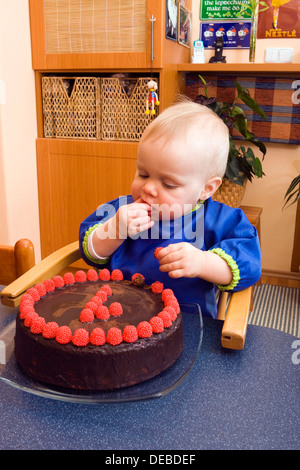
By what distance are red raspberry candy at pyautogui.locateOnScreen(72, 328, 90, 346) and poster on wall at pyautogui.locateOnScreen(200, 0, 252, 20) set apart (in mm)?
2324


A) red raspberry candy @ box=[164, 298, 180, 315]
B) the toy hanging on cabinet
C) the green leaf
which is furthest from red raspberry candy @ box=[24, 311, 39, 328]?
the green leaf

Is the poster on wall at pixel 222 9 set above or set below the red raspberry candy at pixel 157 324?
above

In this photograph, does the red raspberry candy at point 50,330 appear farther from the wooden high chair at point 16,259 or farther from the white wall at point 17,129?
the white wall at point 17,129

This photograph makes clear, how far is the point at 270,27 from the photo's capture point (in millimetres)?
2406

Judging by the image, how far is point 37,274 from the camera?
0.93 metres

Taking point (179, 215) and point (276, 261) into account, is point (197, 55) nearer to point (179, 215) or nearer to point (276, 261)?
point (276, 261)

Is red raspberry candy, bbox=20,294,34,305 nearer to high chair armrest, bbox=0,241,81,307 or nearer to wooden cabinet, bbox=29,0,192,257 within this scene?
high chair armrest, bbox=0,241,81,307

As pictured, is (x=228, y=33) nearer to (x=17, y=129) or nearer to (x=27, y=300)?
(x=17, y=129)

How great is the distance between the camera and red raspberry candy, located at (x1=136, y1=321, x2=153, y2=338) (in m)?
0.64

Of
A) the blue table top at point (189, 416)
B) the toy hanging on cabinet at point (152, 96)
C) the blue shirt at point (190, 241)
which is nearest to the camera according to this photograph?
the blue table top at point (189, 416)

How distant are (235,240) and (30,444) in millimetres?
570

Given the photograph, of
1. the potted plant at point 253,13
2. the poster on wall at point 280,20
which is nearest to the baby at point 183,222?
the potted plant at point 253,13

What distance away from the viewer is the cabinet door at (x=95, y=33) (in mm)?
2070

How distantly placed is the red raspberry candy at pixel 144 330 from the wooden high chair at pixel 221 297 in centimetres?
15
